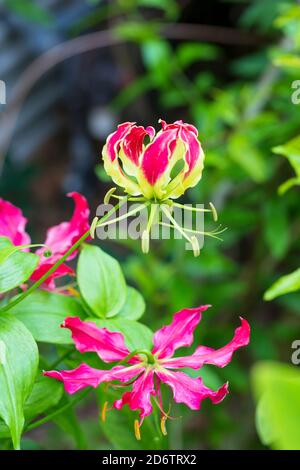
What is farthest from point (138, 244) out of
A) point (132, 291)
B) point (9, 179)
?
point (9, 179)

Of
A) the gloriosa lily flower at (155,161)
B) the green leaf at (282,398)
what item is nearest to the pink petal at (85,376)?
the gloriosa lily flower at (155,161)

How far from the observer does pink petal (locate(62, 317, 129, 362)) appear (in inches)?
20.6

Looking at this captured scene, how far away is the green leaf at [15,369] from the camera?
1.60 ft

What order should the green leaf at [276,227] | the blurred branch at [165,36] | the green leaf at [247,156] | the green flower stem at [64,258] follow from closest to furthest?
the green flower stem at [64,258] < the green leaf at [247,156] < the green leaf at [276,227] < the blurred branch at [165,36]

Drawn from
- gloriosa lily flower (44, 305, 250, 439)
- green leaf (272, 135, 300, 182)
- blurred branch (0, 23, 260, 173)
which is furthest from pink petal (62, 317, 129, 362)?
blurred branch (0, 23, 260, 173)

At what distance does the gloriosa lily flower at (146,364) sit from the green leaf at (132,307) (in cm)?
9

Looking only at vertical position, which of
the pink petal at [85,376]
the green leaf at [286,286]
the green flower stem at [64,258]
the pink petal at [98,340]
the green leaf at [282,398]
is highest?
the green leaf at [286,286]

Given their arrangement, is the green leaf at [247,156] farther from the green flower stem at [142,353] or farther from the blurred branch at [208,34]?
the green flower stem at [142,353]

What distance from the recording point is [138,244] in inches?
56.4

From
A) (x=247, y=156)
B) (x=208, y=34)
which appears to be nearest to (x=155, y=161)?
(x=247, y=156)

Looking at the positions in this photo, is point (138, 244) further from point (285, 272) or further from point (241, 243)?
point (241, 243)

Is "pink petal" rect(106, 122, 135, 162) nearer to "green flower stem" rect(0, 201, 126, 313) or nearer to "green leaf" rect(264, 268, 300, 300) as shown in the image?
"green flower stem" rect(0, 201, 126, 313)

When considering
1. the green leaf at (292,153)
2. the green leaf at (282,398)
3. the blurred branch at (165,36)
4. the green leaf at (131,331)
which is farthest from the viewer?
the blurred branch at (165,36)
